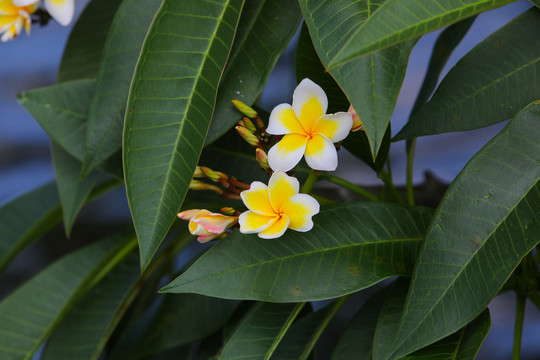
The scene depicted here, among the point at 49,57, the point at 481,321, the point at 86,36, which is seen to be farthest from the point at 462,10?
the point at 49,57

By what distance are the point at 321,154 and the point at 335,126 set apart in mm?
27

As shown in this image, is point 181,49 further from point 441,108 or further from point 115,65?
point 441,108

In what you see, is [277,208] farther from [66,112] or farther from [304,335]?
[66,112]

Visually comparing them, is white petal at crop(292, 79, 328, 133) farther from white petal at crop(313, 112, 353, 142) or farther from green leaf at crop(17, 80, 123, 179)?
green leaf at crop(17, 80, 123, 179)

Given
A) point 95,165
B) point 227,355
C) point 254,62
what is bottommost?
point 227,355

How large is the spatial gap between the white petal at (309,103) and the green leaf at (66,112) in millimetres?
246

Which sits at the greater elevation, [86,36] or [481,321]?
[86,36]

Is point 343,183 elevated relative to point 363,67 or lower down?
lower down

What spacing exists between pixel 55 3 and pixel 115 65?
9 cm

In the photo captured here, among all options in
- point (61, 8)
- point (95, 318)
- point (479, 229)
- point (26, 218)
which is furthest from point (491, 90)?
point (26, 218)

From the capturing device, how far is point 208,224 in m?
0.44

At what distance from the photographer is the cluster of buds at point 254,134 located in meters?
0.48

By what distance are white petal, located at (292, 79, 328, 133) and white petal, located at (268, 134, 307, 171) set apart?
0.6 inches

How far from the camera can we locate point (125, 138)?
17.5 inches
